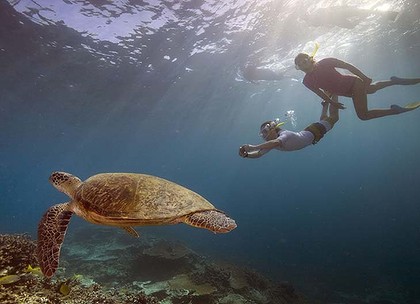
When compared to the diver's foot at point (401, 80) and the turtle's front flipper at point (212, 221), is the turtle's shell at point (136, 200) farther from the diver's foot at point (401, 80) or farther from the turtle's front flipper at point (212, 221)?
the diver's foot at point (401, 80)

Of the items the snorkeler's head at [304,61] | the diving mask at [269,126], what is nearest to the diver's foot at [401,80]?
the snorkeler's head at [304,61]

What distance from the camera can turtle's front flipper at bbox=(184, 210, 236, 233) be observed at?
2846 millimetres

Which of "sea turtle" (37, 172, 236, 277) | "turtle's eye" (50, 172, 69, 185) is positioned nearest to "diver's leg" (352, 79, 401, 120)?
"sea turtle" (37, 172, 236, 277)

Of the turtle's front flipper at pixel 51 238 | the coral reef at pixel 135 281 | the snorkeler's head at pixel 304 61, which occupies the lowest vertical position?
the coral reef at pixel 135 281

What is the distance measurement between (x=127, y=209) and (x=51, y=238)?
121 cm

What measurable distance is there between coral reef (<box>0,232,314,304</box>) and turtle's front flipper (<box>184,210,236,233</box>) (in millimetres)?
2825

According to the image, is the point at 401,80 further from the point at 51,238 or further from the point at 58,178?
the point at 51,238

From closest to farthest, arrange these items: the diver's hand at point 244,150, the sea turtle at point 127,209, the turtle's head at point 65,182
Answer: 1. the sea turtle at point 127,209
2. the turtle's head at point 65,182
3. the diver's hand at point 244,150

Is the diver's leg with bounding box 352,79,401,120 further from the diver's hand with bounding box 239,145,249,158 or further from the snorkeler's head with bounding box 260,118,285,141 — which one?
the diver's hand with bounding box 239,145,249,158

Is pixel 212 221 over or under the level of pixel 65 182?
under

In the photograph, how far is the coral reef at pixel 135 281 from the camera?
4684mm

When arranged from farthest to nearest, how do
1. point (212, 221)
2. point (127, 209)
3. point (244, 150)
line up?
point (244, 150)
point (127, 209)
point (212, 221)

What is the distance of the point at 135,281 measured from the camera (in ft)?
29.2

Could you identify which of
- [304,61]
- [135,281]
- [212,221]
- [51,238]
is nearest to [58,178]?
[51,238]
